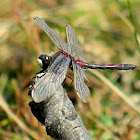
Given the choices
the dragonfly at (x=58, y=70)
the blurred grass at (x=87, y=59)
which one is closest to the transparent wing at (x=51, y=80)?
the dragonfly at (x=58, y=70)

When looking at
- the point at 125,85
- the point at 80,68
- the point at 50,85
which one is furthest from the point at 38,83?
the point at 125,85

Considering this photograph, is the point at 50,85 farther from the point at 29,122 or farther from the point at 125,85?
the point at 125,85

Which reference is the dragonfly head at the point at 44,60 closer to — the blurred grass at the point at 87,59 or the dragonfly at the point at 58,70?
the dragonfly at the point at 58,70

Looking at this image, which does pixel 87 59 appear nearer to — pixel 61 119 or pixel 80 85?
pixel 80 85

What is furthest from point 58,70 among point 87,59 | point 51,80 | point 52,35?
point 87,59

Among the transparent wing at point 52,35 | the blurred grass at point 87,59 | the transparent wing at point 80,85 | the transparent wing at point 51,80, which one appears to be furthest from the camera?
the blurred grass at point 87,59
